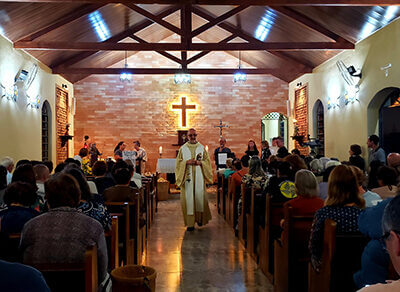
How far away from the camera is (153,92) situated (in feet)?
48.3

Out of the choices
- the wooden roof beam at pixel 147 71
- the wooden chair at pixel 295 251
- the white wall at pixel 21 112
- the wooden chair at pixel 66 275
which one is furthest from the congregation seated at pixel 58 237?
the wooden roof beam at pixel 147 71

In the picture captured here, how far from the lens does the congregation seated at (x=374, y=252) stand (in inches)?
84.4

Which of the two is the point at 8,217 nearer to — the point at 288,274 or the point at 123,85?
the point at 288,274

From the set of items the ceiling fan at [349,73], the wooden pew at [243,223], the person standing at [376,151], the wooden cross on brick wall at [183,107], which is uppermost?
the ceiling fan at [349,73]

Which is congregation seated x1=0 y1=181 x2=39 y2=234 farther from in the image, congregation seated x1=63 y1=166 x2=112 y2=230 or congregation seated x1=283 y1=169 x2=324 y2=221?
congregation seated x1=283 y1=169 x2=324 y2=221

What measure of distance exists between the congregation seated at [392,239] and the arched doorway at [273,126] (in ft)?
48.7

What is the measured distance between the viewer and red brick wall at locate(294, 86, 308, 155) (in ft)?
42.2

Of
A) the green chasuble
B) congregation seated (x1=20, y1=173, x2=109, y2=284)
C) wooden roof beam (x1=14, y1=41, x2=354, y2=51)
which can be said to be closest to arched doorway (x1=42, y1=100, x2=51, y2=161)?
wooden roof beam (x1=14, y1=41, x2=354, y2=51)

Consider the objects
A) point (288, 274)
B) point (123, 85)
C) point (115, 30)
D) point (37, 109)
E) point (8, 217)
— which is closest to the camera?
point (8, 217)

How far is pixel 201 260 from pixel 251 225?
0.75 meters

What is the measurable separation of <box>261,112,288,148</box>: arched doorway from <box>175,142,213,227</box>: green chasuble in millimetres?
9007

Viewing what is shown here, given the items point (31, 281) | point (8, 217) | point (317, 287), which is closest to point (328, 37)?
point (317, 287)

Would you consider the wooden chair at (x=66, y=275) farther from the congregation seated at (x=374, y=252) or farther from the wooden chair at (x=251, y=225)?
the wooden chair at (x=251, y=225)

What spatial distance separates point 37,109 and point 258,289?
8.41m
